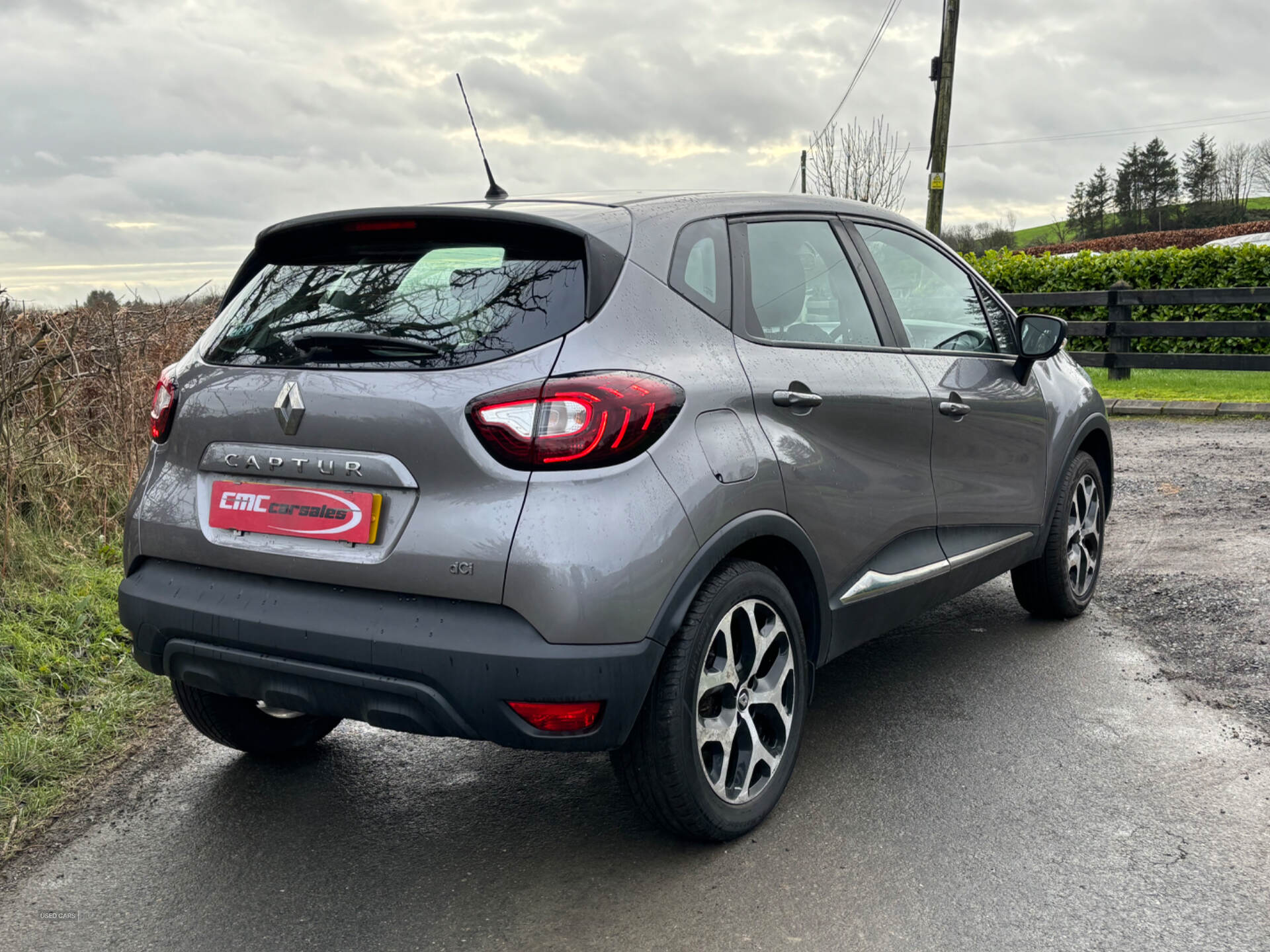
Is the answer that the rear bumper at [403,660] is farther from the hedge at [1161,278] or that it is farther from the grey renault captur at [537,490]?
the hedge at [1161,278]

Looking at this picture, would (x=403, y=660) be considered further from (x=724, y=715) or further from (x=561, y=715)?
(x=724, y=715)

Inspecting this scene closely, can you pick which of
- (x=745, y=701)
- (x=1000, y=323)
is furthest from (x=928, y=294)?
(x=745, y=701)

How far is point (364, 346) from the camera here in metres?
2.97

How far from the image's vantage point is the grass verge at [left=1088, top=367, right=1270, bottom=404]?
14.1 metres

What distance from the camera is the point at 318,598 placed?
9.38 ft

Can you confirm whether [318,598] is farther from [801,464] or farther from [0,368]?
[0,368]

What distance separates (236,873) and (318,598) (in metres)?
0.89

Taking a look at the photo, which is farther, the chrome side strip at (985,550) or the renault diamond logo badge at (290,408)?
the chrome side strip at (985,550)

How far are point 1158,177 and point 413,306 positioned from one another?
90101 mm

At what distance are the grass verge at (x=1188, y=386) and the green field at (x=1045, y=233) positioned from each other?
55720 millimetres

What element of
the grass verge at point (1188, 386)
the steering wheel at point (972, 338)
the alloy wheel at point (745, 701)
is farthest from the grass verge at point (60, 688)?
the grass verge at point (1188, 386)

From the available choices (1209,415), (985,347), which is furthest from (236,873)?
(1209,415)

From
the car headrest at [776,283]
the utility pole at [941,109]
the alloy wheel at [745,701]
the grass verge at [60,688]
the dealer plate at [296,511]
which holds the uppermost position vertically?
the utility pole at [941,109]

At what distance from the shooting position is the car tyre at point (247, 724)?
3641mm
